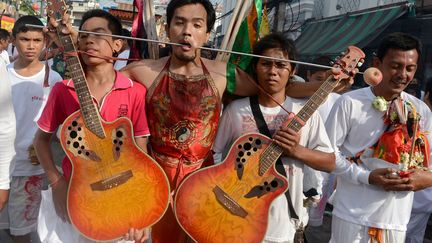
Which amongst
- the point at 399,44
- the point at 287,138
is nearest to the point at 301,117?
the point at 287,138

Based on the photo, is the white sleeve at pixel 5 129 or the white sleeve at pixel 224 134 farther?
the white sleeve at pixel 224 134

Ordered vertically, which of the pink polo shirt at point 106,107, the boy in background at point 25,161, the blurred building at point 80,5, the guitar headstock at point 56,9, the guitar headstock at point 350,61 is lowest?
the boy in background at point 25,161

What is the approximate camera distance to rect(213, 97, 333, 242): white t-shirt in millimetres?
2486

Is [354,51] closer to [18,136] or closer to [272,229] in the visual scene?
[272,229]

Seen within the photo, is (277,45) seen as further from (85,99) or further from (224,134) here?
(85,99)

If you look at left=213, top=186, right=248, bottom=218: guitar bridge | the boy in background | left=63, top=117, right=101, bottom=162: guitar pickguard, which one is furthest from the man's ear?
the boy in background

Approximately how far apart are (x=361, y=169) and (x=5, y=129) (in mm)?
2021

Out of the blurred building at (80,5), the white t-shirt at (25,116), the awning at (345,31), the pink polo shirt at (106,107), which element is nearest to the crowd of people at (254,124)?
the pink polo shirt at (106,107)

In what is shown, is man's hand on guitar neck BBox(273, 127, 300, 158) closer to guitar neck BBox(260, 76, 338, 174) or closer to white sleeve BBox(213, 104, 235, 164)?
guitar neck BBox(260, 76, 338, 174)

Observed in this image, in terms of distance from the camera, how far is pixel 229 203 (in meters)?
2.32

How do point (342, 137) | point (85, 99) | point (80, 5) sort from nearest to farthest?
point (85, 99) < point (342, 137) < point (80, 5)

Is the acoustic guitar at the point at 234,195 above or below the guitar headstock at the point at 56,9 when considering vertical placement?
below

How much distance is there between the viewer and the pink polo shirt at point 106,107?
232 cm

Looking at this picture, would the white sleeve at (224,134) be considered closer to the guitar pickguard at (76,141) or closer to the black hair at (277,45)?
the black hair at (277,45)
